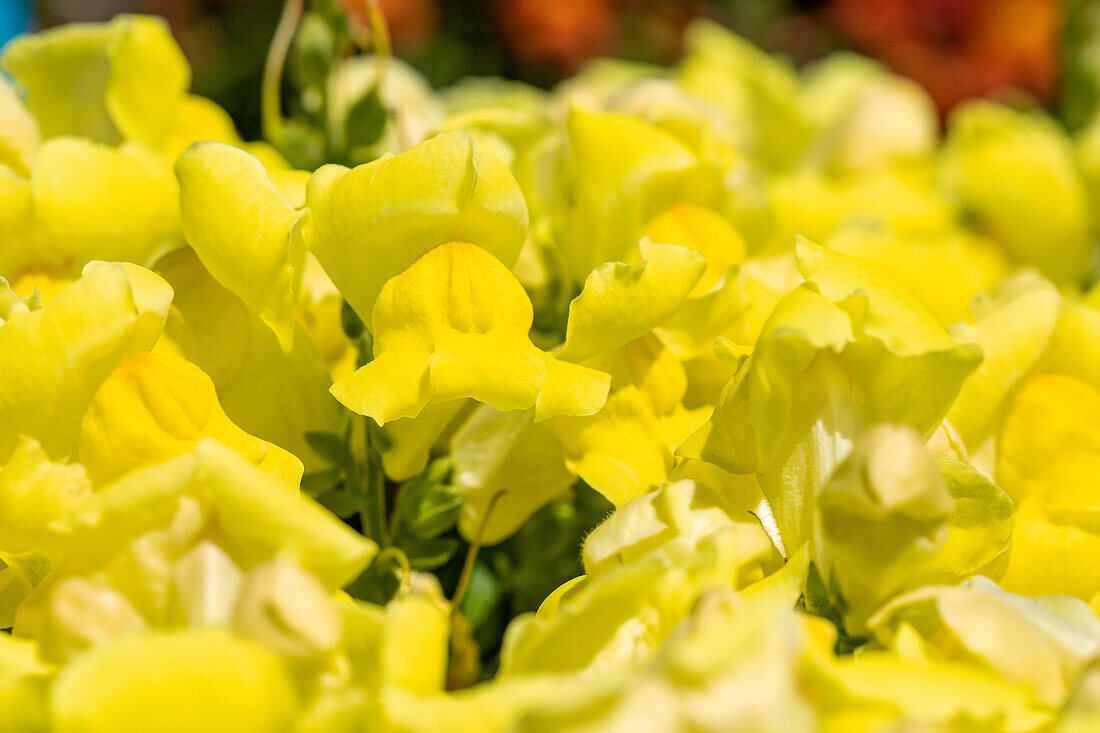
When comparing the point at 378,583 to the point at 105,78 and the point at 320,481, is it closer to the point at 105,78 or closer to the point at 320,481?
the point at 320,481

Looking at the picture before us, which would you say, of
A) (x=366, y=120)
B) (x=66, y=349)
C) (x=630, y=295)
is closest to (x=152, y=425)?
(x=66, y=349)

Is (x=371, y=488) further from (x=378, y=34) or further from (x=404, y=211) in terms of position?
(x=378, y=34)

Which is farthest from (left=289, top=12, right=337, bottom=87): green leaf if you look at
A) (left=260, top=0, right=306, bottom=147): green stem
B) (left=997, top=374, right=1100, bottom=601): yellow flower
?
(left=997, top=374, right=1100, bottom=601): yellow flower

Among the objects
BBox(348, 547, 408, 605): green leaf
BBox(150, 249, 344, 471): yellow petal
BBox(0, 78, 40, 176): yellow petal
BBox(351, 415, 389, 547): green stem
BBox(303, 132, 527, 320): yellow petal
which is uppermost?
BBox(303, 132, 527, 320): yellow petal

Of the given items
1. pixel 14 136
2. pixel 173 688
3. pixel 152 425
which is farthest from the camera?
pixel 14 136

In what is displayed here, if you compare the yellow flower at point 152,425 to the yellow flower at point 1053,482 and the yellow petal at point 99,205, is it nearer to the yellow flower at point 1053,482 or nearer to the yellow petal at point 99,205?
the yellow petal at point 99,205

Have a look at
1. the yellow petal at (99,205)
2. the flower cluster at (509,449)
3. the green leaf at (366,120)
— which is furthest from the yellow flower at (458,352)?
the green leaf at (366,120)

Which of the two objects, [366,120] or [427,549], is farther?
[366,120]

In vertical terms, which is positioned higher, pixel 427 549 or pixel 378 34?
pixel 378 34

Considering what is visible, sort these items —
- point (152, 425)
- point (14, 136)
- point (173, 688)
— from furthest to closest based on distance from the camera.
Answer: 1. point (14, 136)
2. point (152, 425)
3. point (173, 688)

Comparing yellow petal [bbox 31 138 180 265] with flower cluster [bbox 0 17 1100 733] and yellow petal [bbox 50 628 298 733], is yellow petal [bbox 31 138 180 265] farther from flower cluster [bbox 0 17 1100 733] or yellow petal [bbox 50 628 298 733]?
yellow petal [bbox 50 628 298 733]
